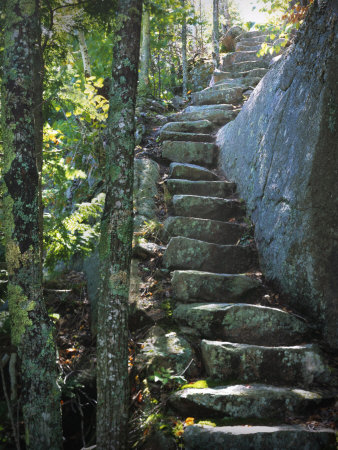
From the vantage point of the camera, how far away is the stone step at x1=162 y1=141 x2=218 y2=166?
314 inches

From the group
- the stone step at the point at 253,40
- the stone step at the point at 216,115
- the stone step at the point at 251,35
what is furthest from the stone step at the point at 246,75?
the stone step at the point at 251,35

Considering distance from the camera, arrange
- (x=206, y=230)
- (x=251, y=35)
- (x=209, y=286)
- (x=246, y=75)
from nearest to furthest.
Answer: (x=209, y=286) → (x=206, y=230) → (x=246, y=75) → (x=251, y=35)

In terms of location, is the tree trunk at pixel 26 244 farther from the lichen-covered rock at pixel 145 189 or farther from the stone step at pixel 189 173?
the stone step at pixel 189 173

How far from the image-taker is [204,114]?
9.74 meters

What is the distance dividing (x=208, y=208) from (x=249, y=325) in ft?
9.05

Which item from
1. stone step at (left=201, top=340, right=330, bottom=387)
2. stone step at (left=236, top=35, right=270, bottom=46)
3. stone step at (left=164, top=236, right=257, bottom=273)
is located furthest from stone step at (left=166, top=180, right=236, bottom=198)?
stone step at (left=236, top=35, right=270, bottom=46)

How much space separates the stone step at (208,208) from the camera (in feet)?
20.0

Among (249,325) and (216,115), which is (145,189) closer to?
(249,325)

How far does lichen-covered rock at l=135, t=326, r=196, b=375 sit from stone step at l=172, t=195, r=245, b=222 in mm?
2734

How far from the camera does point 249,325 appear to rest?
377 centimetres

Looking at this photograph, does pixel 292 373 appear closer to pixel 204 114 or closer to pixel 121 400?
pixel 121 400

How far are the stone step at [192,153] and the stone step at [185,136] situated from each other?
0.50 m

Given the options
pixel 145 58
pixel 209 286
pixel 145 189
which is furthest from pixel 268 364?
pixel 145 58

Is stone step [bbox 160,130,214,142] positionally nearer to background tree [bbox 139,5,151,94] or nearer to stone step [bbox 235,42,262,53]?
background tree [bbox 139,5,151,94]
